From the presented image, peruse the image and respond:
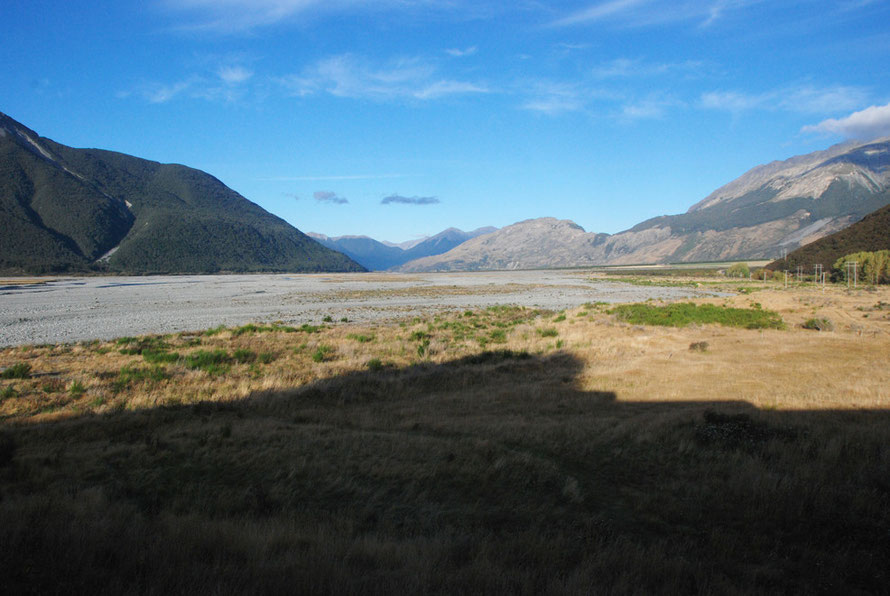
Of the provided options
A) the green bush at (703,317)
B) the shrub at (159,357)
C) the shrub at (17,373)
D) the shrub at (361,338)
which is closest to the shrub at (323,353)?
the shrub at (361,338)

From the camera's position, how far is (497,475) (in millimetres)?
6723

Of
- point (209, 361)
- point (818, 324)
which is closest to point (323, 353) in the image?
point (209, 361)

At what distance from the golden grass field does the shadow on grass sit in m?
0.03

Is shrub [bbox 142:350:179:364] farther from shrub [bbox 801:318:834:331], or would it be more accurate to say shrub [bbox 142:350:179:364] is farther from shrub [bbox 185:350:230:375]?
shrub [bbox 801:318:834:331]

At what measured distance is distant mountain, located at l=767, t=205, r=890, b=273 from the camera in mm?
90688

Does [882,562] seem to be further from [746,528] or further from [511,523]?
[511,523]

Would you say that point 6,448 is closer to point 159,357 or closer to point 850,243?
point 159,357

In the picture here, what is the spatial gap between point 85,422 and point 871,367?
69.2 ft

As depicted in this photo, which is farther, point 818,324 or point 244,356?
point 818,324

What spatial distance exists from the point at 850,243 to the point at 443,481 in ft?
397

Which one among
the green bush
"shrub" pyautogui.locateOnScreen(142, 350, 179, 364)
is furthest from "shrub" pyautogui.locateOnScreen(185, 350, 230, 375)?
the green bush

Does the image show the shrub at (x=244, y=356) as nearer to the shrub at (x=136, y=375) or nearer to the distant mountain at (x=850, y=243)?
the shrub at (x=136, y=375)

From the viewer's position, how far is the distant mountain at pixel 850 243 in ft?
298

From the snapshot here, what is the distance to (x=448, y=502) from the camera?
6008 mm
